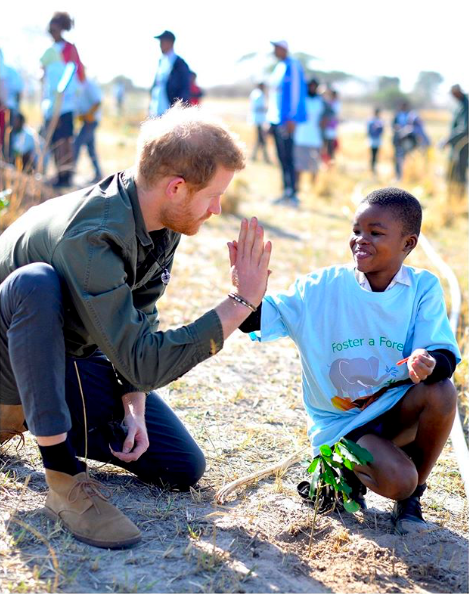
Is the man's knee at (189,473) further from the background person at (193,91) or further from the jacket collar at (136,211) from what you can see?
the background person at (193,91)

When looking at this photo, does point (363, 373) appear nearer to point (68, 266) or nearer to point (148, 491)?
point (148, 491)

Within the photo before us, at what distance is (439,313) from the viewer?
→ 278 cm

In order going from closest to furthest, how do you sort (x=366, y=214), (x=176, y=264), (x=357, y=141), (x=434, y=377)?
(x=434, y=377) < (x=366, y=214) < (x=176, y=264) < (x=357, y=141)

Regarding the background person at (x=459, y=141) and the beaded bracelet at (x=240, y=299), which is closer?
the beaded bracelet at (x=240, y=299)

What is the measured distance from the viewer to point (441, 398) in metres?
2.63

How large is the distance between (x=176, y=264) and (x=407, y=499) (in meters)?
3.98

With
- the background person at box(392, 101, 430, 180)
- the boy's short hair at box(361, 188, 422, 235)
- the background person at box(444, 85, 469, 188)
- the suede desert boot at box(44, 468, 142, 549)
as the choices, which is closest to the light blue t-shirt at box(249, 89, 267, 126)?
the background person at box(392, 101, 430, 180)

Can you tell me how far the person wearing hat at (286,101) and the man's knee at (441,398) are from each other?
7.66m

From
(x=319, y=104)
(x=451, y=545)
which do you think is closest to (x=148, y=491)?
(x=451, y=545)

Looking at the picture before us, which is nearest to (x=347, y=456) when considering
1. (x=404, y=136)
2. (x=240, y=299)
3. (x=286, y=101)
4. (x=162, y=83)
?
(x=240, y=299)

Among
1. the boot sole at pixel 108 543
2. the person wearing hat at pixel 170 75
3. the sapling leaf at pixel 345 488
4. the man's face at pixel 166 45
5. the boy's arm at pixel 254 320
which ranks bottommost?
the boot sole at pixel 108 543

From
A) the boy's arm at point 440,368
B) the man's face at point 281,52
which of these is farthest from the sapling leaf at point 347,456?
the man's face at point 281,52

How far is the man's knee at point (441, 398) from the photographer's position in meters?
2.63

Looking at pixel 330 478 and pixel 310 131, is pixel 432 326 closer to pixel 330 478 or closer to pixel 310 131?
pixel 330 478
